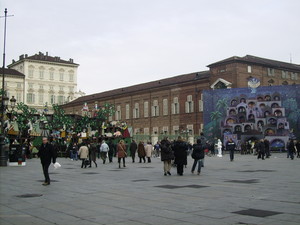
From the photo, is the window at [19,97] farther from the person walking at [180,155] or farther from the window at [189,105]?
the person walking at [180,155]

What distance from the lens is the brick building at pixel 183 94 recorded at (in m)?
54.0

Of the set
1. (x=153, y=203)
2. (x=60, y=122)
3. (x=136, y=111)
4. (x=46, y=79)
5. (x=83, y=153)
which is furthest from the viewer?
(x=46, y=79)

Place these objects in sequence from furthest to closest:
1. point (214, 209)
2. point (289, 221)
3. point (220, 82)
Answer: point (220, 82)
point (214, 209)
point (289, 221)

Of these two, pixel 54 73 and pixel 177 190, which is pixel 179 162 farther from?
pixel 54 73

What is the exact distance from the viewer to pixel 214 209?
7.81 metres

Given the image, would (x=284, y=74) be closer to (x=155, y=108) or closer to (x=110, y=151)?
(x=155, y=108)

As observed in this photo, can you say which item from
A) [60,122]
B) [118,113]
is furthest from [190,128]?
[60,122]

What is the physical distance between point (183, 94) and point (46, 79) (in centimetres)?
4252

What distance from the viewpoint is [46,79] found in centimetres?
9162

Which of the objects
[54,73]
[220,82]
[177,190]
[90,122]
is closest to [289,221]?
[177,190]

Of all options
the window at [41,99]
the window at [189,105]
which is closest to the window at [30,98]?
the window at [41,99]

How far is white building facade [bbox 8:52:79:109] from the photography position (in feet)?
293

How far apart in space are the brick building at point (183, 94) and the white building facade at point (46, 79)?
21979 millimetres

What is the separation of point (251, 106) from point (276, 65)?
A: 1215cm
